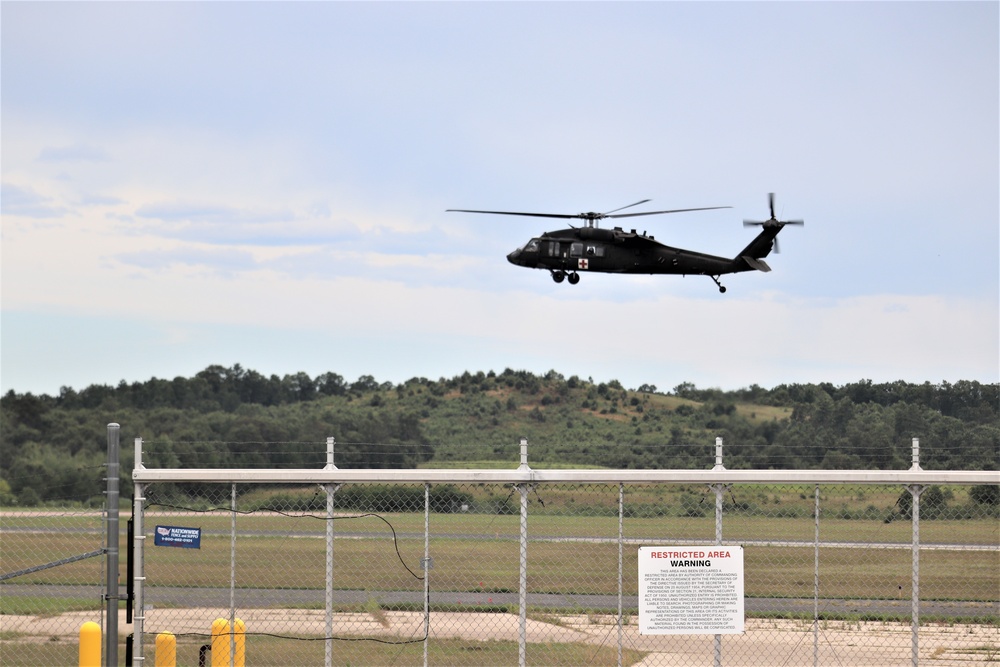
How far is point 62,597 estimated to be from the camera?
103 feet

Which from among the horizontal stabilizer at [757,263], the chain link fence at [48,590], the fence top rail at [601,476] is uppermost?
the horizontal stabilizer at [757,263]

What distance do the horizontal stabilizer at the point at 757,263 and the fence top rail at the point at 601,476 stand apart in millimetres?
24697

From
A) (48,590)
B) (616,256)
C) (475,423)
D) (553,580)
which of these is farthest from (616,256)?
(475,423)

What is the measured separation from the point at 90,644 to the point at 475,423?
8032 cm

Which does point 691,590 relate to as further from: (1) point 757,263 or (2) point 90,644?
(1) point 757,263

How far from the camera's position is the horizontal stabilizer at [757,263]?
36875 mm

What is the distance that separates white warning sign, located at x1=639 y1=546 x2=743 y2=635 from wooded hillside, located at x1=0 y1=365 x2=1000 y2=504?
61.7 feet

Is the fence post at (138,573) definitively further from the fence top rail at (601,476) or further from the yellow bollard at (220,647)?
the yellow bollard at (220,647)

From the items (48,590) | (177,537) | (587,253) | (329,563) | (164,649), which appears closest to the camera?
(329,563)

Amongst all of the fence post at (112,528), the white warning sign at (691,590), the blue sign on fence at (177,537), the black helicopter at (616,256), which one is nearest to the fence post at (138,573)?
the blue sign on fence at (177,537)

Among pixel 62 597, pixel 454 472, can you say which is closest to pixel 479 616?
pixel 62 597

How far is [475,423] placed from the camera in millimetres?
93250

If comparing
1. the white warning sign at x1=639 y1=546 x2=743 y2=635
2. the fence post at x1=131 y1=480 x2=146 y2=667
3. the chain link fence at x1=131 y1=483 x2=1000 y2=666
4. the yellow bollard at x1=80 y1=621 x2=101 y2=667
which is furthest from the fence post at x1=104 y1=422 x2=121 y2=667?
the white warning sign at x1=639 y1=546 x2=743 y2=635

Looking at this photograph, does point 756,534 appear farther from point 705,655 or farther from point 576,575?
point 705,655
